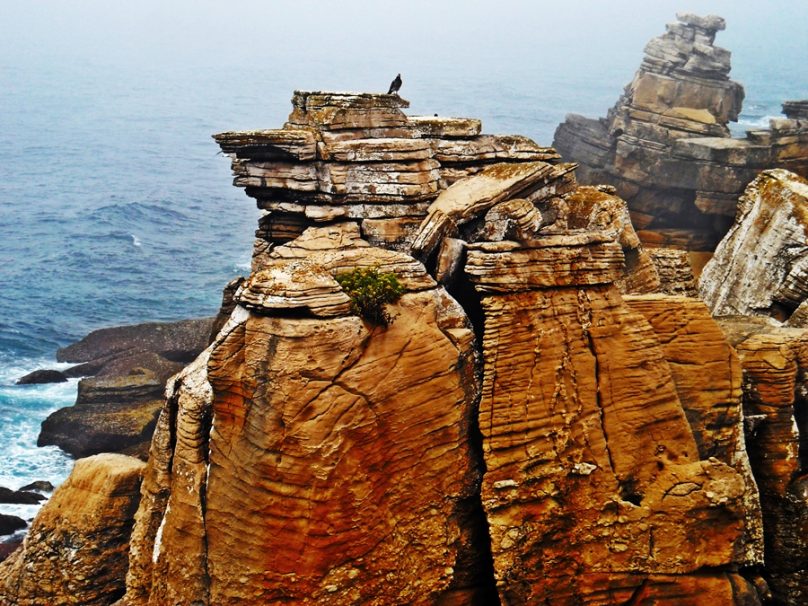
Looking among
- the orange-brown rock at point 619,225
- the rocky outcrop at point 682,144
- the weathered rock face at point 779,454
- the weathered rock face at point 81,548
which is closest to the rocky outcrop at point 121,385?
the weathered rock face at point 81,548

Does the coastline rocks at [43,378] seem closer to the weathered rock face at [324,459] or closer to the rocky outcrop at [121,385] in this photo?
the rocky outcrop at [121,385]

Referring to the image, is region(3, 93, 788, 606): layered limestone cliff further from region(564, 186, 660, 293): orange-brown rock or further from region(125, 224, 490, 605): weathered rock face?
region(564, 186, 660, 293): orange-brown rock

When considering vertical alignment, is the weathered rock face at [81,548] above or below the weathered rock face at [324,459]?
below

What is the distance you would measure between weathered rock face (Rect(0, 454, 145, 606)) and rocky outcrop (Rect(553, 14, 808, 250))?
4978 centimetres

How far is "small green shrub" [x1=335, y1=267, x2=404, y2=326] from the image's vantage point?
71.2 feet

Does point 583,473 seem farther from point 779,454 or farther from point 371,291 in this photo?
point 779,454

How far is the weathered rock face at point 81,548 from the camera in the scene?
88.3 feet

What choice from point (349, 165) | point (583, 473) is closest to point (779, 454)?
point (583, 473)

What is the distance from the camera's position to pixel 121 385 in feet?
172

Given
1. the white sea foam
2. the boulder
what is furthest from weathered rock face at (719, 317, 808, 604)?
the white sea foam

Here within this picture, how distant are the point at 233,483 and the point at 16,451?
116 ft

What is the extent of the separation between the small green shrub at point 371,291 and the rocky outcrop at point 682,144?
49.4 metres

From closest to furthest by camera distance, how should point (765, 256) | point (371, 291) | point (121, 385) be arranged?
→ point (371, 291), point (765, 256), point (121, 385)

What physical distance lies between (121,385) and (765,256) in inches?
1332
